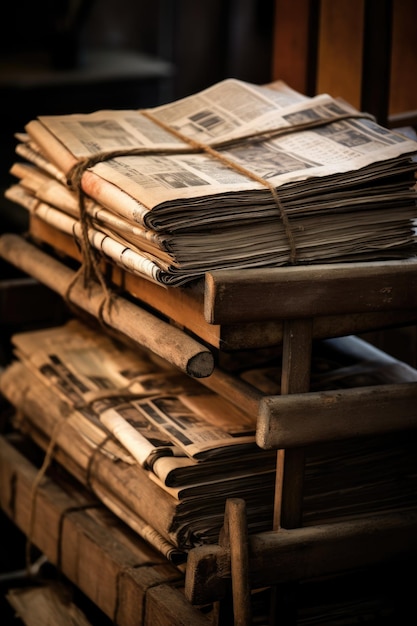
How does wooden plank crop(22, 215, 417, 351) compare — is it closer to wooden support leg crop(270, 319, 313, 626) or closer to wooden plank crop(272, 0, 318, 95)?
wooden support leg crop(270, 319, 313, 626)

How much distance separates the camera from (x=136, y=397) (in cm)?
227

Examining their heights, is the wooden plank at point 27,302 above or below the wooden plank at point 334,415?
below

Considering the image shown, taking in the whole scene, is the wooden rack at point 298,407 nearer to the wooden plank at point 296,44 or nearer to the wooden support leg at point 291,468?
the wooden support leg at point 291,468

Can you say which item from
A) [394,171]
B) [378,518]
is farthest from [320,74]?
[378,518]

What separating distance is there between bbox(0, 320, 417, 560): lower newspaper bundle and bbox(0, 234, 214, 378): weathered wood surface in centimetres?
17

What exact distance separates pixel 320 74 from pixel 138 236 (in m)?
1.08

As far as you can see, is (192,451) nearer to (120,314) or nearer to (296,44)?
(120,314)

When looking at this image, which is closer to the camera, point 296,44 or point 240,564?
point 240,564

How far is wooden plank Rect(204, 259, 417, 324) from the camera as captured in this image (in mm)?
1709

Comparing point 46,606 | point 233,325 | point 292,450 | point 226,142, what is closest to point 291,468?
point 292,450

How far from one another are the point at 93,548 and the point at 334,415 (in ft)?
2.14

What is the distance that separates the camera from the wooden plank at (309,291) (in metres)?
1.71

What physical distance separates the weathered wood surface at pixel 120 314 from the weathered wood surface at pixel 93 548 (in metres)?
0.41

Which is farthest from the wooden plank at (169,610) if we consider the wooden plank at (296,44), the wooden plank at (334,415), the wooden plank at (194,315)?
the wooden plank at (296,44)
